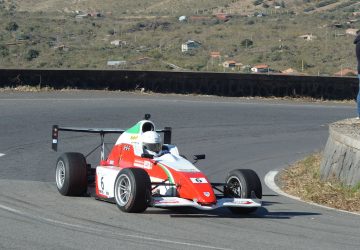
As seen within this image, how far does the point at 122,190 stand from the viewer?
12.0m

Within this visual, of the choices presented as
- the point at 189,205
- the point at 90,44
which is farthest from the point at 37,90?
the point at 90,44

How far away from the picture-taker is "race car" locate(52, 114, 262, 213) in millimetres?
11602

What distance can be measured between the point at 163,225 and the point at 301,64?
39.6 meters

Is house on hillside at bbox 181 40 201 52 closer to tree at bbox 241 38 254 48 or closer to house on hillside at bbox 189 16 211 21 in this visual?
tree at bbox 241 38 254 48

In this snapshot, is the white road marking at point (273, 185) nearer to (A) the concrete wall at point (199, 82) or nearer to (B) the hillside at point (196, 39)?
(A) the concrete wall at point (199, 82)

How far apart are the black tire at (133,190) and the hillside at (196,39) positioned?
98.7 ft

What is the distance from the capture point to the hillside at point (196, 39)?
50.2 metres

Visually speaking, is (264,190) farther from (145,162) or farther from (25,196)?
(25,196)

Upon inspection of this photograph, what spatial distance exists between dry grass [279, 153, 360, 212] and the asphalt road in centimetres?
42

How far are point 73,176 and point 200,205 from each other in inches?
90.5

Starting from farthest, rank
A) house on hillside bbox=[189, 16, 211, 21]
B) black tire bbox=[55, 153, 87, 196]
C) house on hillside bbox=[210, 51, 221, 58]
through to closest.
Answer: house on hillside bbox=[189, 16, 211, 21]
house on hillside bbox=[210, 51, 221, 58]
black tire bbox=[55, 153, 87, 196]

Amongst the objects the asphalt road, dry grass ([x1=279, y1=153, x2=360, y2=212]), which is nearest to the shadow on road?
the asphalt road

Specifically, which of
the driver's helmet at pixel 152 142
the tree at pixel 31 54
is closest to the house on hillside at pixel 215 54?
the tree at pixel 31 54

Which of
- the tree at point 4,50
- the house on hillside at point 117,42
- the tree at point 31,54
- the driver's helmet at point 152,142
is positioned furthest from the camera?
the house on hillside at point 117,42
